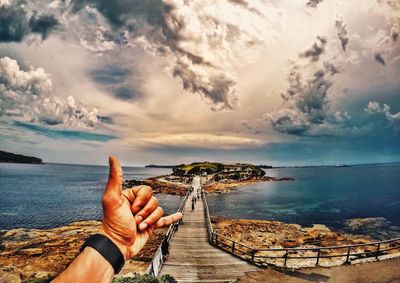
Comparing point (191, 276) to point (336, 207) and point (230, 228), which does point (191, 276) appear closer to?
point (230, 228)

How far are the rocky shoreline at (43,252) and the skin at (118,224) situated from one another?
17.2m

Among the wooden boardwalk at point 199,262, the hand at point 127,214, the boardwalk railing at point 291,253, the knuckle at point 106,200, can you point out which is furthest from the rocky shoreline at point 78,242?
the knuckle at point 106,200

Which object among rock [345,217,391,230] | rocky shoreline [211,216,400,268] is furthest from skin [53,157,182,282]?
rock [345,217,391,230]

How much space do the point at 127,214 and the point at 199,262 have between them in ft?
48.0

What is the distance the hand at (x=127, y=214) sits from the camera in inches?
103

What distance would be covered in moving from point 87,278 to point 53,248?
30993 mm

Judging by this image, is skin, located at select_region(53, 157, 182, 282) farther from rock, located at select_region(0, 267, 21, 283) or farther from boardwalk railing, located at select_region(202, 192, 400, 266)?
rock, located at select_region(0, 267, 21, 283)

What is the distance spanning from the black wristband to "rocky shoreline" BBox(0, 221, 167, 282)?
17.3 meters

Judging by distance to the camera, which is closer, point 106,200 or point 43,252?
point 106,200

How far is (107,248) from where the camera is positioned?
101 inches

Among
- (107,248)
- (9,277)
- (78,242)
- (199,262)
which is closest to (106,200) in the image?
(107,248)

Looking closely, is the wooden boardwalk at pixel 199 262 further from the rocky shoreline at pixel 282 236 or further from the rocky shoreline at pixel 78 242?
the rocky shoreline at pixel 282 236

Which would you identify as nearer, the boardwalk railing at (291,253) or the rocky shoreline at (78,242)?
the boardwalk railing at (291,253)

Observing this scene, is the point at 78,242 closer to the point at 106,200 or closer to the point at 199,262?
the point at 199,262
